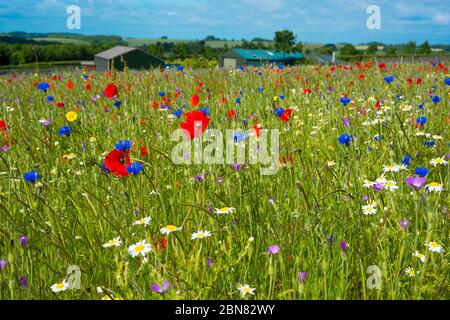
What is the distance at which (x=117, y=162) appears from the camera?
1.89 m

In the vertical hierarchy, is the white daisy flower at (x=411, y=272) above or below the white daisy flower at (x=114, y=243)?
below

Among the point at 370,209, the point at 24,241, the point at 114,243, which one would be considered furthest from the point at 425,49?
the point at 24,241

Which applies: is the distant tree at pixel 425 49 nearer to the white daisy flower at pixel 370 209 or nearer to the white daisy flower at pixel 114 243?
the white daisy flower at pixel 370 209

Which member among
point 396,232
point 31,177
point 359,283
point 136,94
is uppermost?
point 136,94

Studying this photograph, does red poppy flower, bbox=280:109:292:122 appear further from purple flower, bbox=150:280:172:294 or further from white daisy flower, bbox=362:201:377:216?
Answer: purple flower, bbox=150:280:172:294

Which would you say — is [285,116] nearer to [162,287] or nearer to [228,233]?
[228,233]

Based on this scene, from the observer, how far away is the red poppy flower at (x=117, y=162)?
184cm

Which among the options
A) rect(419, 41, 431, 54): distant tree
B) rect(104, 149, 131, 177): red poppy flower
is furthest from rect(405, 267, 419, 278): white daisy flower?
rect(419, 41, 431, 54): distant tree

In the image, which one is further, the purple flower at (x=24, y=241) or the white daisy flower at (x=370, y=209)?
the white daisy flower at (x=370, y=209)

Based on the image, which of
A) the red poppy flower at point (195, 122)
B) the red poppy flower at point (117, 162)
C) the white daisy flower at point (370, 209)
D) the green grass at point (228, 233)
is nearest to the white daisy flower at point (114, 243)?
the green grass at point (228, 233)

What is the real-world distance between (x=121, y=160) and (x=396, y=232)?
121 cm

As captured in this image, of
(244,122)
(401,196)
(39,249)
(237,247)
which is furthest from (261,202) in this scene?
(244,122)

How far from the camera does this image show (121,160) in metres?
1.93
